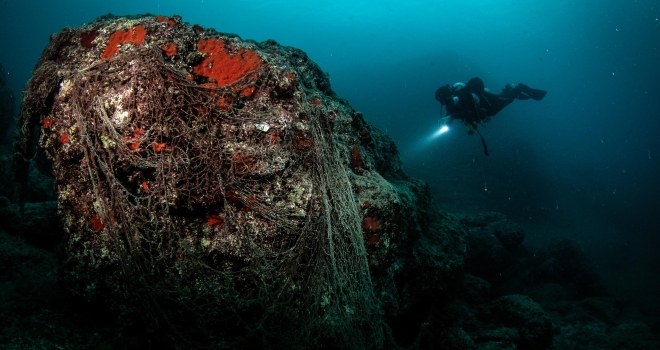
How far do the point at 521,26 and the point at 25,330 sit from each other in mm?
118953

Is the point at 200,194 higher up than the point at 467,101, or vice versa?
the point at 467,101

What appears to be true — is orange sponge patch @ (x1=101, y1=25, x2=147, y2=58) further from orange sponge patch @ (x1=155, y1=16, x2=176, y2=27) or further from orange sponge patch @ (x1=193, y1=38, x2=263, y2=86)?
orange sponge patch @ (x1=193, y1=38, x2=263, y2=86)

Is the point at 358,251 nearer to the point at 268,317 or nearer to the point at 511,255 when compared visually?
the point at 268,317

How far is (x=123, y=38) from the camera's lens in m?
3.03

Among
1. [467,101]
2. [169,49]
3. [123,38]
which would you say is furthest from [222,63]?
[467,101]

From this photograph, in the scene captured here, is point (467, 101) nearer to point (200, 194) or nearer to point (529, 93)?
point (529, 93)

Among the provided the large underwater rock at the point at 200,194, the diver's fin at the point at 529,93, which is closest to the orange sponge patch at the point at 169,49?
Answer: the large underwater rock at the point at 200,194

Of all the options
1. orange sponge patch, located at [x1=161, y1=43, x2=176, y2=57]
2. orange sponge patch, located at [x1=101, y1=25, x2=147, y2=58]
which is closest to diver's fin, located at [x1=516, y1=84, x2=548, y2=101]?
orange sponge patch, located at [x1=161, y1=43, x2=176, y2=57]

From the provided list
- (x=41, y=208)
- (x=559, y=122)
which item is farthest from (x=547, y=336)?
(x=559, y=122)

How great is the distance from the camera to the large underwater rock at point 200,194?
2.63m

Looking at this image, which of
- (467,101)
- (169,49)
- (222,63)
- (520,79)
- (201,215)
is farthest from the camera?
(520,79)

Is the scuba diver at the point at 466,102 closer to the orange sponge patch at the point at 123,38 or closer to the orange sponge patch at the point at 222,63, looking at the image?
the orange sponge patch at the point at 222,63

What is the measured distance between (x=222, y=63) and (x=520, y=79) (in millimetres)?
143334

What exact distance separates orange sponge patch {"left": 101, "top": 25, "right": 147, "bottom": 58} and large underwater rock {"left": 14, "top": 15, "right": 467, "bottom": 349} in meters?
0.02
